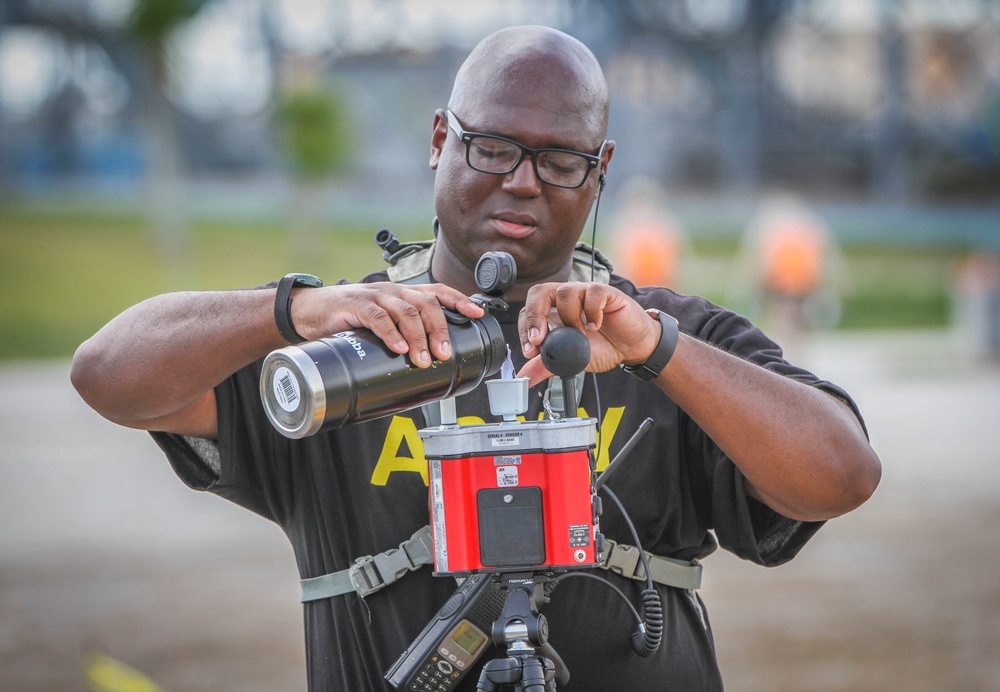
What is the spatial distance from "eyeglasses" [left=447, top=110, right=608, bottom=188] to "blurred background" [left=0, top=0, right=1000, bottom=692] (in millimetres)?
3644

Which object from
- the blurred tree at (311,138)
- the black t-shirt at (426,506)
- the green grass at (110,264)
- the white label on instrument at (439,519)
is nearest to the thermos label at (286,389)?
the white label on instrument at (439,519)

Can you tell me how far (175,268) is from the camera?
29312 millimetres

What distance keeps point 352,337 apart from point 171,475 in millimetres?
8321

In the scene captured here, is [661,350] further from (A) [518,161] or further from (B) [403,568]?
(B) [403,568]

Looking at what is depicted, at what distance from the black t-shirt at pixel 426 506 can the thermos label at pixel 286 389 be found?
636 millimetres

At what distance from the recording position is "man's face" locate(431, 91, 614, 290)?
2.49 metres

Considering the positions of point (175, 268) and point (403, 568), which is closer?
point (403, 568)

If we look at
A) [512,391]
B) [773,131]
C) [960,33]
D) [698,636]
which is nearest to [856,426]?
[698,636]

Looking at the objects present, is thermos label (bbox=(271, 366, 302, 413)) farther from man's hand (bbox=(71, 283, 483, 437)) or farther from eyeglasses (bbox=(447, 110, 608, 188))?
eyeglasses (bbox=(447, 110, 608, 188))

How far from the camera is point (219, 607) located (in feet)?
21.5

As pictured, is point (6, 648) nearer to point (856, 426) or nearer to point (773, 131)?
point (856, 426)

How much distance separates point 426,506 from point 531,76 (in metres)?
0.97

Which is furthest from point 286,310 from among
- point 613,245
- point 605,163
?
point 613,245

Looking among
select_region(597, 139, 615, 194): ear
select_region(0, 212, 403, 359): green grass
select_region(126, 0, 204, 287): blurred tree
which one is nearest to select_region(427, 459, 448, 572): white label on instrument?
select_region(597, 139, 615, 194): ear
